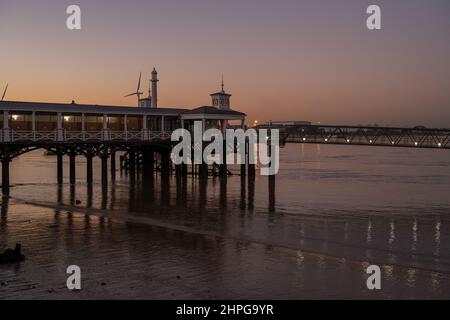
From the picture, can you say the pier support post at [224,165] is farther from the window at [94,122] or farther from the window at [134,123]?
the window at [94,122]

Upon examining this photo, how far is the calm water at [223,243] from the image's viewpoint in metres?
19.7

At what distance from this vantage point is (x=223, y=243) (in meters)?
27.1

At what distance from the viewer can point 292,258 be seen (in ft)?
78.5

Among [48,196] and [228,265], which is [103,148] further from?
[228,265]

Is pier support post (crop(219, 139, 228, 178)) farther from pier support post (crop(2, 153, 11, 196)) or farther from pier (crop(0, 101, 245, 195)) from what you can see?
pier support post (crop(2, 153, 11, 196))

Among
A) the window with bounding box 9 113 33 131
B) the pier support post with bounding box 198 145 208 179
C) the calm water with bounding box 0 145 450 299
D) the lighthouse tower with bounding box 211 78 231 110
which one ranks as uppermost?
the lighthouse tower with bounding box 211 78 231 110

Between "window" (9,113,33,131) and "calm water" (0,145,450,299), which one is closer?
"calm water" (0,145,450,299)

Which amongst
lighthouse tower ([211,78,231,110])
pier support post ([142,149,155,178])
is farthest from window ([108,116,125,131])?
lighthouse tower ([211,78,231,110])

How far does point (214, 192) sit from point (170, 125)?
43.1 feet

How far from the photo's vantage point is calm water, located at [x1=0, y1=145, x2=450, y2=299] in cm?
1966

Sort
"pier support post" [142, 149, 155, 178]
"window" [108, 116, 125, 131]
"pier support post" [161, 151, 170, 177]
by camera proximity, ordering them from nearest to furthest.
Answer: "window" [108, 116, 125, 131]
"pier support post" [161, 151, 170, 177]
"pier support post" [142, 149, 155, 178]

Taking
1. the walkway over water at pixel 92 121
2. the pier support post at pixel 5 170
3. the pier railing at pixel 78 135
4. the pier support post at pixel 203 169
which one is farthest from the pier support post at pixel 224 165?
the pier support post at pixel 5 170

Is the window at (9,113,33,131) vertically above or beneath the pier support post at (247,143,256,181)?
above

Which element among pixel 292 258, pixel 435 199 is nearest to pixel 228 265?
pixel 292 258
